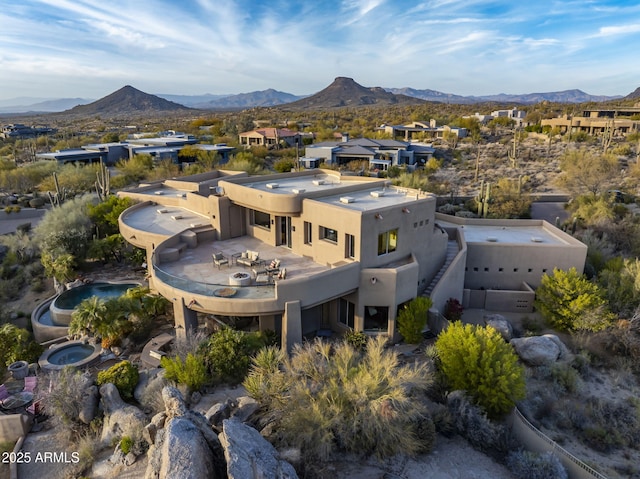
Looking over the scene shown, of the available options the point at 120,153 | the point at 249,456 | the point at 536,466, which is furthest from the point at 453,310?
the point at 120,153

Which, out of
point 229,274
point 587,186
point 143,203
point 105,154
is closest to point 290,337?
point 229,274

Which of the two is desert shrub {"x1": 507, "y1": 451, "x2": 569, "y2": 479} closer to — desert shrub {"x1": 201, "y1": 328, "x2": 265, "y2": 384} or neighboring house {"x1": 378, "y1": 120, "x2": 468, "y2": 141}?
desert shrub {"x1": 201, "y1": 328, "x2": 265, "y2": 384}

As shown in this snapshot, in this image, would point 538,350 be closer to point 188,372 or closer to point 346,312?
point 346,312

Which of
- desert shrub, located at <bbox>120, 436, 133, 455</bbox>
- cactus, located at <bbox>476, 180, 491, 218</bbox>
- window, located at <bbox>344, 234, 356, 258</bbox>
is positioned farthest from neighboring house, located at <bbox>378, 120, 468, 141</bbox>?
desert shrub, located at <bbox>120, 436, 133, 455</bbox>

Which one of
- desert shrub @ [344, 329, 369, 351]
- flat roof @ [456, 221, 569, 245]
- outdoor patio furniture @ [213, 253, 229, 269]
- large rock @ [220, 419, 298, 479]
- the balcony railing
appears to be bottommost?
desert shrub @ [344, 329, 369, 351]

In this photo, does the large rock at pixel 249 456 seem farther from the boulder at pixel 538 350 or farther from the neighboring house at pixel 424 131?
the neighboring house at pixel 424 131

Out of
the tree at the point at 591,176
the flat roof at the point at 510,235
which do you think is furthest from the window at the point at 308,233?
the tree at the point at 591,176
